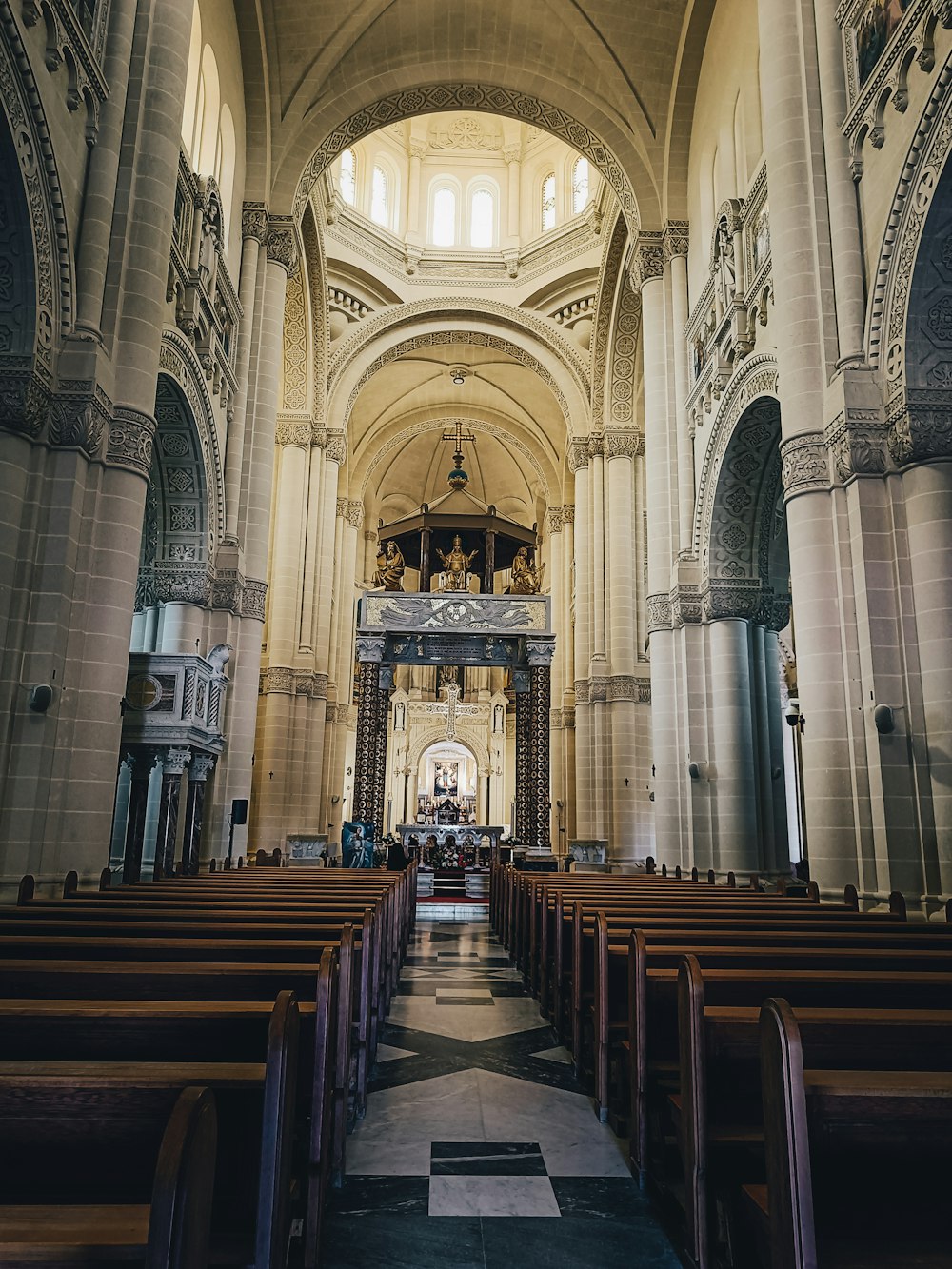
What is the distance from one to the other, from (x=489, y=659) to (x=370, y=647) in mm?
2857

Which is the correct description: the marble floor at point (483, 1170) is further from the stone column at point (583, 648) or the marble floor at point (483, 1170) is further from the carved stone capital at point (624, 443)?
the carved stone capital at point (624, 443)

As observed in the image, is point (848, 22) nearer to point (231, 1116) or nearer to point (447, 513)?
point (231, 1116)

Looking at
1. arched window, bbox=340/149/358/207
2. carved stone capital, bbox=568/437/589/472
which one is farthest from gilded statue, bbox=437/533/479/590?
arched window, bbox=340/149/358/207

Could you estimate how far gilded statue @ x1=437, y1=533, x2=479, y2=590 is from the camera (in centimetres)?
2672

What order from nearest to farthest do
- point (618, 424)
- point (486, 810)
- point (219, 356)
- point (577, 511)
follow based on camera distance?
point (219, 356) < point (618, 424) < point (577, 511) < point (486, 810)

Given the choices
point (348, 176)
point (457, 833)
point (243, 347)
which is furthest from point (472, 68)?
point (457, 833)

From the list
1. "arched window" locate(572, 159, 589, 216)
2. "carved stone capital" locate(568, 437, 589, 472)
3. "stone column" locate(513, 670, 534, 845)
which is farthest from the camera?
"arched window" locate(572, 159, 589, 216)

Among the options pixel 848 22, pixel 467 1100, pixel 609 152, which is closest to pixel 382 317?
pixel 609 152

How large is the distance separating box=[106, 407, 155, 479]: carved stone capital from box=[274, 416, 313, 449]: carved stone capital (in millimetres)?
13394

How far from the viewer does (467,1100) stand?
190 inches

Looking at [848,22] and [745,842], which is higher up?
[848,22]

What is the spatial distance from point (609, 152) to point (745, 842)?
42.2 feet

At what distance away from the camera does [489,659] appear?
70.4 feet

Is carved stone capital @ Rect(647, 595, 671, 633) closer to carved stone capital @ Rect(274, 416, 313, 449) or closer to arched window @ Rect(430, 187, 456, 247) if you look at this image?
carved stone capital @ Rect(274, 416, 313, 449)
